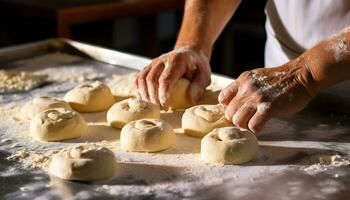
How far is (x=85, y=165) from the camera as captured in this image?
1.37 meters

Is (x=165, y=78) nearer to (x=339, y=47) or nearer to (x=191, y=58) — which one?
(x=191, y=58)

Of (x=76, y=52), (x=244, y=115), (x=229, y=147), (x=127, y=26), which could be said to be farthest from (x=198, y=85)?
(x=127, y=26)

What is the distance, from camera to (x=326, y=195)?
4.30ft

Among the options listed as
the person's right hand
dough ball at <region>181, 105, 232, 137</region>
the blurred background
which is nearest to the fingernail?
the person's right hand

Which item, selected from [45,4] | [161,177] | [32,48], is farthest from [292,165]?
[45,4]

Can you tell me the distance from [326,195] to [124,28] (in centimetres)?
321

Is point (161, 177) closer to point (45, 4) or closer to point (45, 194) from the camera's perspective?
point (45, 194)

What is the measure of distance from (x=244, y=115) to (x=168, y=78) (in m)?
0.35

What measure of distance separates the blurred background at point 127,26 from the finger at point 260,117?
1.83 m

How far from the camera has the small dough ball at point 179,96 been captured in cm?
180

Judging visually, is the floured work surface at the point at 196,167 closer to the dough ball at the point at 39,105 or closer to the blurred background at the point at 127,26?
the dough ball at the point at 39,105

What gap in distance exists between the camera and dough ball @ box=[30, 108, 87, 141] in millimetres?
1593

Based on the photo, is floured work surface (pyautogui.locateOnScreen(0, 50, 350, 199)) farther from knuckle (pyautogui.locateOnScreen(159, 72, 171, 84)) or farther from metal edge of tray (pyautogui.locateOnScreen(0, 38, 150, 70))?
metal edge of tray (pyautogui.locateOnScreen(0, 38, 150, 70))

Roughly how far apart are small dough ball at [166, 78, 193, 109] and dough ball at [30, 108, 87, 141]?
292 mm
